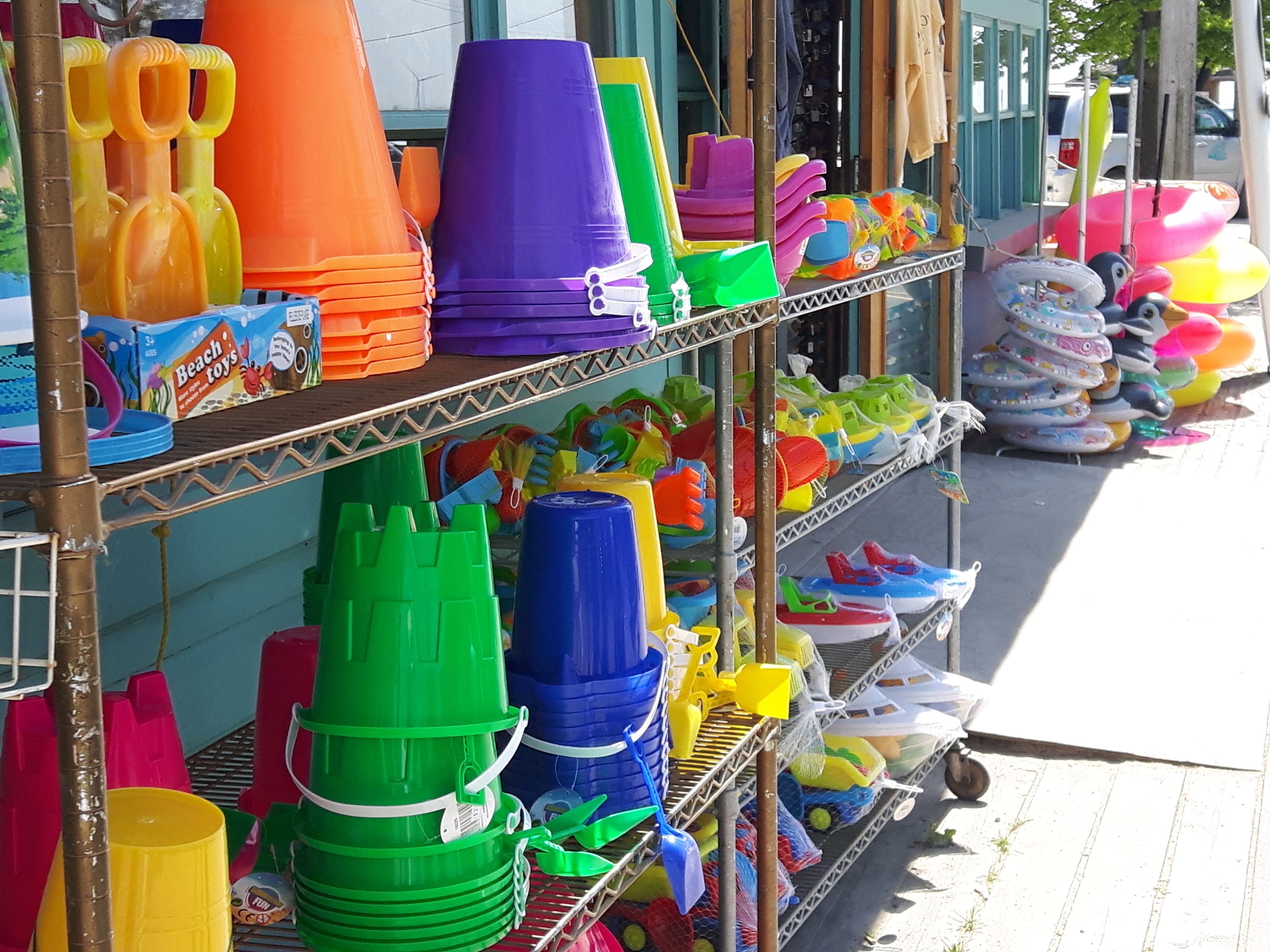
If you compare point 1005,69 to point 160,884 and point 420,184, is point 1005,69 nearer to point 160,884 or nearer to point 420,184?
point 420,184

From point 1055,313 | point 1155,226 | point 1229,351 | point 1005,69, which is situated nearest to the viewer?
point 1055,313

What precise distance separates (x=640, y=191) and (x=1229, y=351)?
6.53 metres

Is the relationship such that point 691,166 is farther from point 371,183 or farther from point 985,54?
point 985,54

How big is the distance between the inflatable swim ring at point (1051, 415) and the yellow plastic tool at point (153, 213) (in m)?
5.54

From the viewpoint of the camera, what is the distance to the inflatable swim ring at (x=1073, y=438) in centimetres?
625

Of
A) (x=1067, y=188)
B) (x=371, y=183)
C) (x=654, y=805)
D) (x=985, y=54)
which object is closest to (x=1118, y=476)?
(x=985, y=54)

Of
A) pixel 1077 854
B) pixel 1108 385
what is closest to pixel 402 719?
pixel 1077 854

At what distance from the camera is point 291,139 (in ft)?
3.60

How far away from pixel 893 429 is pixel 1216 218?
5.64m

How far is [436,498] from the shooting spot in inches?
83.0

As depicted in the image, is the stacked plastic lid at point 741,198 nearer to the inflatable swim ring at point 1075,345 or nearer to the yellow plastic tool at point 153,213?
the yellow plastic tool at point 153,213

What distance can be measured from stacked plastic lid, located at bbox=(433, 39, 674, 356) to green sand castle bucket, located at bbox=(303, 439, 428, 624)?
382 millimetres

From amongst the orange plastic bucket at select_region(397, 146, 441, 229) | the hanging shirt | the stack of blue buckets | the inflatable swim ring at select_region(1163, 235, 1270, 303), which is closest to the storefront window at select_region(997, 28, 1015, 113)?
the inflatable swim ring at select_region(1163, 235, 1270, 303)

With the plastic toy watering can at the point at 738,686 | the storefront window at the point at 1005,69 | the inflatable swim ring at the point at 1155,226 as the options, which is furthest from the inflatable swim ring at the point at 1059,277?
the plastic toy watering can at the point at 738,686
